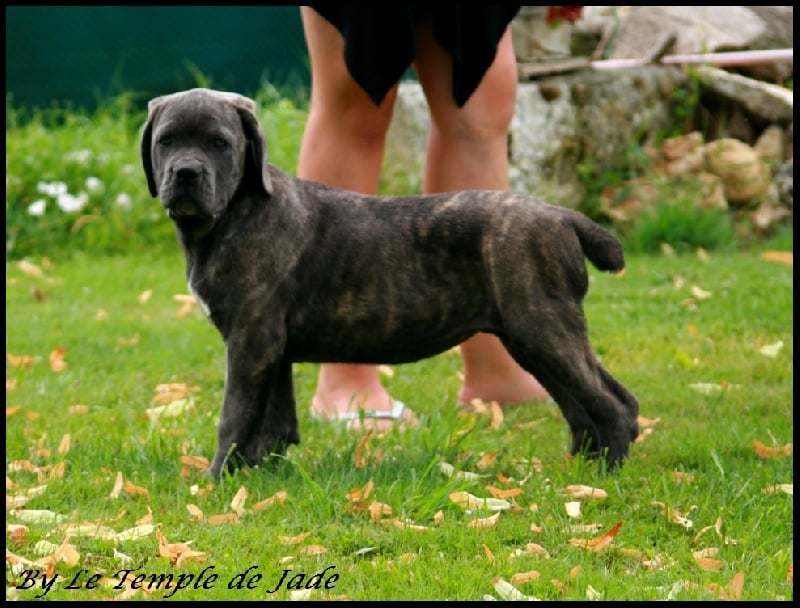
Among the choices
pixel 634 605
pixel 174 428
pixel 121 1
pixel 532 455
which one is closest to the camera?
pixel 634 605

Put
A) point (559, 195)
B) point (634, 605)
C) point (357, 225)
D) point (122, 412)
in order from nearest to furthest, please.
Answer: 1. point (634, 605)
2. point (357, 225)
3. point (122, 412)
4. point (559, 195)

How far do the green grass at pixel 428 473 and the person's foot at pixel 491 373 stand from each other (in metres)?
0.09

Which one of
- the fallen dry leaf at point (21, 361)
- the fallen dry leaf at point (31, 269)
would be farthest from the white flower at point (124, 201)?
the fallen dry leaf at point (21, 361)

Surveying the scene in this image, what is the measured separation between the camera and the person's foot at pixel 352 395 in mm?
4410

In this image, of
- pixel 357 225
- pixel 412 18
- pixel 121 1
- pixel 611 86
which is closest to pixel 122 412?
pixel 357 225

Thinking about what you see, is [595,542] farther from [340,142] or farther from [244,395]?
[340,142]

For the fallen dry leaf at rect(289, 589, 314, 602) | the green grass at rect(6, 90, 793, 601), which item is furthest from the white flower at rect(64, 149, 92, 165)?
the fallen dry leaf at rect(289, 589, 314, 602)

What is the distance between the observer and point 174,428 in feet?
14.0

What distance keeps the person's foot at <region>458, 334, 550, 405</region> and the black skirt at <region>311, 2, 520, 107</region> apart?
1.04 m

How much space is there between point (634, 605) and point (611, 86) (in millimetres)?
5759

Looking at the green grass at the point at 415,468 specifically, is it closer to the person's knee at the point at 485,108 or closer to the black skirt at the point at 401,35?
the person's knee at the point at 485,108

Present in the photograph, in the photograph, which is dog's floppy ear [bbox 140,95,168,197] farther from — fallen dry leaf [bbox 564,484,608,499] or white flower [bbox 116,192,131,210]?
white flower [bbox 116,192,131,210]

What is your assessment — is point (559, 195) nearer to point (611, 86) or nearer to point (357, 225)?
point (611, 86)

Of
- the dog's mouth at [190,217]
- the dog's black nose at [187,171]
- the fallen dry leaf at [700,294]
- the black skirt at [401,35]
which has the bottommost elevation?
the fallen dry leaf at [700,294]
